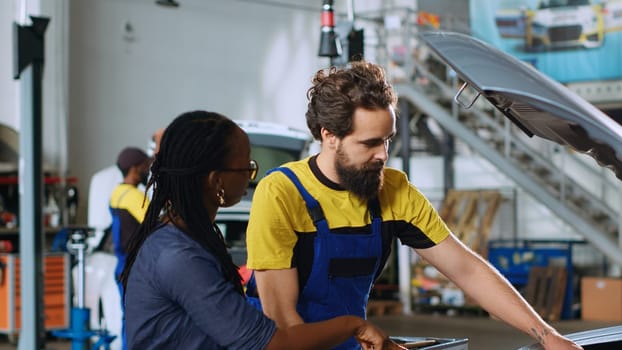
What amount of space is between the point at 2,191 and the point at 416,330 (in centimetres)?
469

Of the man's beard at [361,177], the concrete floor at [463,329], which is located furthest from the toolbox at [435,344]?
the concrete floor at [463,329]

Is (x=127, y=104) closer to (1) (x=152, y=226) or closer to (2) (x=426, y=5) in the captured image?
(2) (x=426, y=5)

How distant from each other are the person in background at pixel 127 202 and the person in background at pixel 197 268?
3912 mm

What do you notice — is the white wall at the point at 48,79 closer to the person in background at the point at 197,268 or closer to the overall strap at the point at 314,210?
the overall strap at the point at 314,210

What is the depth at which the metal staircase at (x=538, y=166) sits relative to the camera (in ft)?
38.3

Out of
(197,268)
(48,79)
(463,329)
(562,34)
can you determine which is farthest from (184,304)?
(562,34)

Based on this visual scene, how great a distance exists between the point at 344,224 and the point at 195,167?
Answer: 872 millimetres

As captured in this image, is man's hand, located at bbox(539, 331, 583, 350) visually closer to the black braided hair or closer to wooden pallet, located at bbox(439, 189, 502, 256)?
the black braided hair

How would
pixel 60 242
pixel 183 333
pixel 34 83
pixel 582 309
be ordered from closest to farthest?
pixel 183 333
pixel 34 83
pixel 60 242
pixel 582 309

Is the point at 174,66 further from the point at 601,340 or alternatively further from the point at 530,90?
the point at 530,90

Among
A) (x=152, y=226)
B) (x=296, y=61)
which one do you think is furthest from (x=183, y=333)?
(x=296, y=61)

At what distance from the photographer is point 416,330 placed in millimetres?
10891

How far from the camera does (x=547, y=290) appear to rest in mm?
12258

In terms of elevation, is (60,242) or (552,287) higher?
(60,242)
